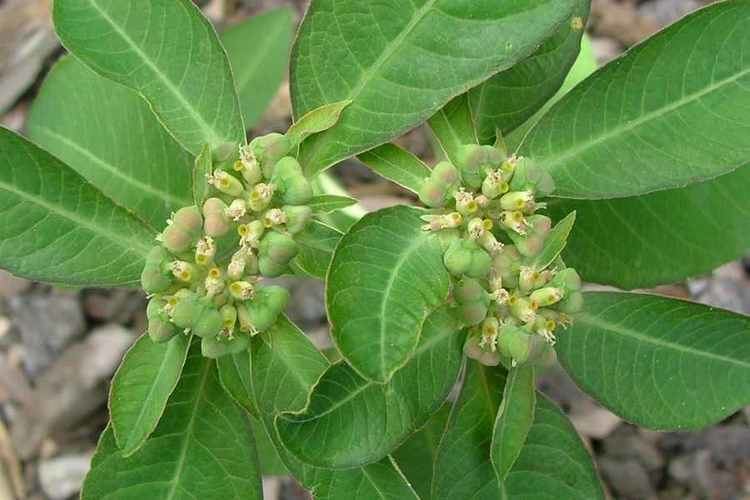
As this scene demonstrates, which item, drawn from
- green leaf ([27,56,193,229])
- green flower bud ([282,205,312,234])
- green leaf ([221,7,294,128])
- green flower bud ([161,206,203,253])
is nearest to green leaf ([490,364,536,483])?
green flower bud ([282,205,312,234])

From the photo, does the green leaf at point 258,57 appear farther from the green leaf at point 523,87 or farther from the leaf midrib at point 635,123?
the leaf midrib at point 635,123

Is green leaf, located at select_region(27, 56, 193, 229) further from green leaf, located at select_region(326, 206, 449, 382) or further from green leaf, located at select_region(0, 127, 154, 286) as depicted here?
green leaf, located at select_region(326, 206, 449, 382)

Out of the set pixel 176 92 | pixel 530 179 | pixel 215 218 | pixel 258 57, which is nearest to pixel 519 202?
pixel 530 179

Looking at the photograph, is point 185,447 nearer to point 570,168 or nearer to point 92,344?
point 570,168

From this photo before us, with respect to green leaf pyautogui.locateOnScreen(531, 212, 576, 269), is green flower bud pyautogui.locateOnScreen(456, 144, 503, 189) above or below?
above

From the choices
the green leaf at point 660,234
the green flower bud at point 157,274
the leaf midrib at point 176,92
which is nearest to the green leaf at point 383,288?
the green flower bud at point 157,274
